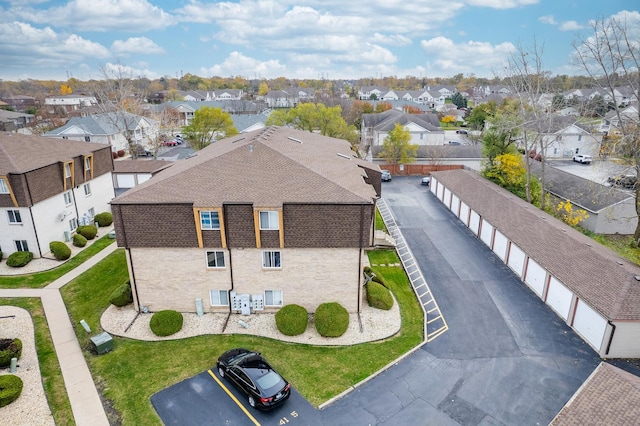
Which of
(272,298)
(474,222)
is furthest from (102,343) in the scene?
(474,222)

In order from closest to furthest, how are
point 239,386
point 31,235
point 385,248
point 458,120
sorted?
point 239,386 < point 31,235 < point 385,248 < point 458,120

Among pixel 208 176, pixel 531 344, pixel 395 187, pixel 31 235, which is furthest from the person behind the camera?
pixel 395 187

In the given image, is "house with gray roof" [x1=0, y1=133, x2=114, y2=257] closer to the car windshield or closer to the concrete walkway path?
the concrete walkway path

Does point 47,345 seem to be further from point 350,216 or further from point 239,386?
point 350,216

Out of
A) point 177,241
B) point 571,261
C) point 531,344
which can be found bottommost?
point 531,344

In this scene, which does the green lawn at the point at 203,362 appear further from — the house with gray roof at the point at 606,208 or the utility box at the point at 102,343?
the house with gray roof at the point at 606,208

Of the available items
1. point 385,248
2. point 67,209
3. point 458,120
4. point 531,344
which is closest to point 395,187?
point 385,248

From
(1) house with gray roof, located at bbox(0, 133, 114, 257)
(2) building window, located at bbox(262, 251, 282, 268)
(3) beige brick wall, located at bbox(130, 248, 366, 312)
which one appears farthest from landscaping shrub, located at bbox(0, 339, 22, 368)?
(2) building window, located at bbox(262, 251, 282, 268)
